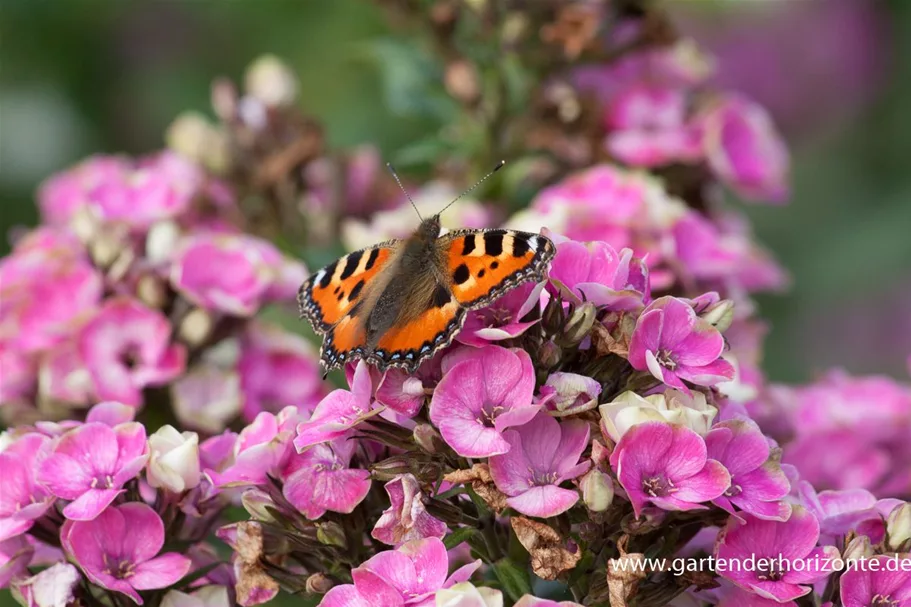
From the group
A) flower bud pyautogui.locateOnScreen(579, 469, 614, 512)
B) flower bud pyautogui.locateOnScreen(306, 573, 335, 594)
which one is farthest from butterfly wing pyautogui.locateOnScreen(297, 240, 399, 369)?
flower bud pyautogui.locateOnScreen(579, 469, 614, 512)

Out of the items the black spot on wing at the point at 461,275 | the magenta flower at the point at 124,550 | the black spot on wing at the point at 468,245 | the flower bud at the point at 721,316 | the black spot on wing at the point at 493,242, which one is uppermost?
the black spot on wing at the point at 493,242

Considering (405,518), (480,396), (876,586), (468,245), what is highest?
(468,245)

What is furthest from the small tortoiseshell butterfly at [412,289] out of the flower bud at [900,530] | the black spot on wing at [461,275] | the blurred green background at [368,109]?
the blurred green background at [368,109]

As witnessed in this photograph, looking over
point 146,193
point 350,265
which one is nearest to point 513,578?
point 350,265

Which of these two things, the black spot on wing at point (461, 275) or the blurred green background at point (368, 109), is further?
the blurred green background at point (368, 109)

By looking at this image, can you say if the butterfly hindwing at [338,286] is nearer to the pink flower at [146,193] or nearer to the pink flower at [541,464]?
the pink flower at [541,464]

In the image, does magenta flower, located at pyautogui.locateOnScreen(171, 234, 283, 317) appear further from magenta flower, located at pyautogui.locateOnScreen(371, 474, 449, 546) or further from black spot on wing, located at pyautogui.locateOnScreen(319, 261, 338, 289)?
magenta flower, located at pyautogui.locateOnScreen(371, 474, 449, 546)

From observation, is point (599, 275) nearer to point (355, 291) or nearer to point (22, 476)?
point (355, 291)
